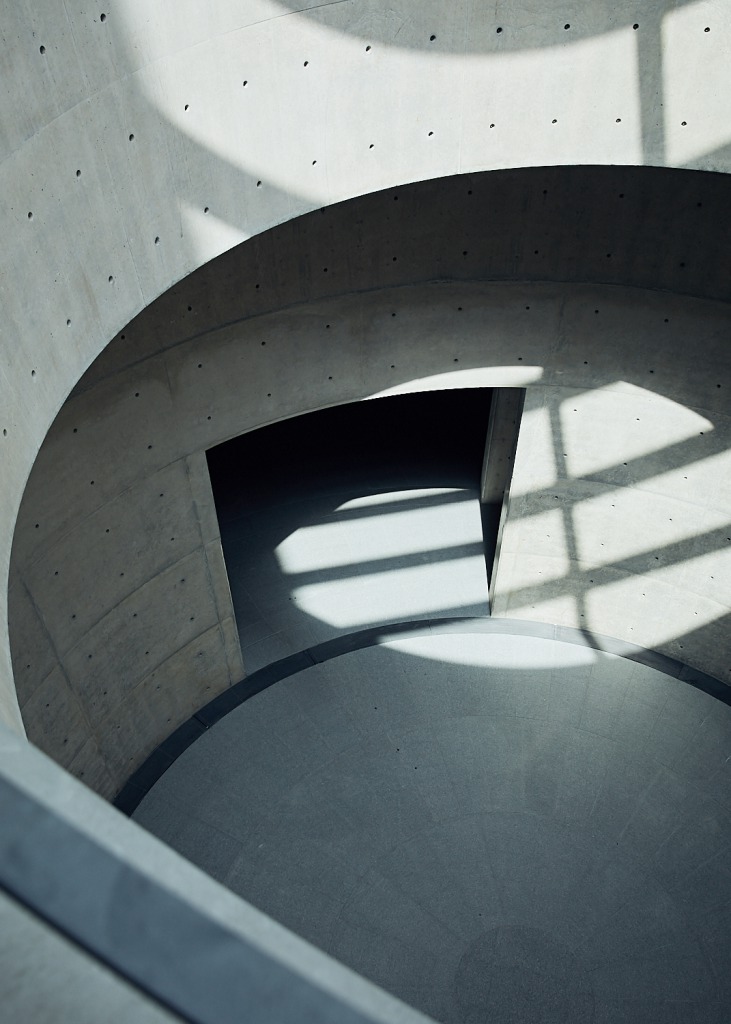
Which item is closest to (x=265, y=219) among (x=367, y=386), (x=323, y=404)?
(x=323, y=404)

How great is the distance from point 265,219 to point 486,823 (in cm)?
896

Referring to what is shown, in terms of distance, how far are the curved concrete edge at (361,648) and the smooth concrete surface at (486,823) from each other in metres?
0.17

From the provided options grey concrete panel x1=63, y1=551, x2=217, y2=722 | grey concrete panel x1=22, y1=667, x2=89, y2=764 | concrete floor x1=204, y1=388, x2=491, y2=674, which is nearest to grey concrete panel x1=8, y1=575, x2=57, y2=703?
grey concrete panel x1=22, y1=667, x2=89, y2=764

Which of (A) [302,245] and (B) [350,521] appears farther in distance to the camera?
(B) [350,521]

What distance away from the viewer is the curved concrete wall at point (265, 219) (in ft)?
20.9

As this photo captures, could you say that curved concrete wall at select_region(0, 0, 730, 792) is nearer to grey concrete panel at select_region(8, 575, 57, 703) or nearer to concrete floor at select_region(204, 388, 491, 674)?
grey concrete panel at select_region(8, 575, 57, 703)

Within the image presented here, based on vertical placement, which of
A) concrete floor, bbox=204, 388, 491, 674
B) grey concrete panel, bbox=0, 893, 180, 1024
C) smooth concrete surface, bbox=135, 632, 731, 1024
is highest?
grey concrete panel, bbox=0, 893, 180, 1024

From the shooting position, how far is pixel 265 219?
27.6 ft

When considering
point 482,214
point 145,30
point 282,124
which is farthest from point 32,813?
point 482,214

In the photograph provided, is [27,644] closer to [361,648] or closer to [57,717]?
[57,717]

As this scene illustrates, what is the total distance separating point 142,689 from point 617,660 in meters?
8.10

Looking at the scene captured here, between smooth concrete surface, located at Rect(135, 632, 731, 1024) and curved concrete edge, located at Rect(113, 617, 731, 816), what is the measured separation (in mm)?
168

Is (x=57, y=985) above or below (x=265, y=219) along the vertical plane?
below

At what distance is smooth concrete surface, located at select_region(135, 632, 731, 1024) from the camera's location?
36.0 ft
